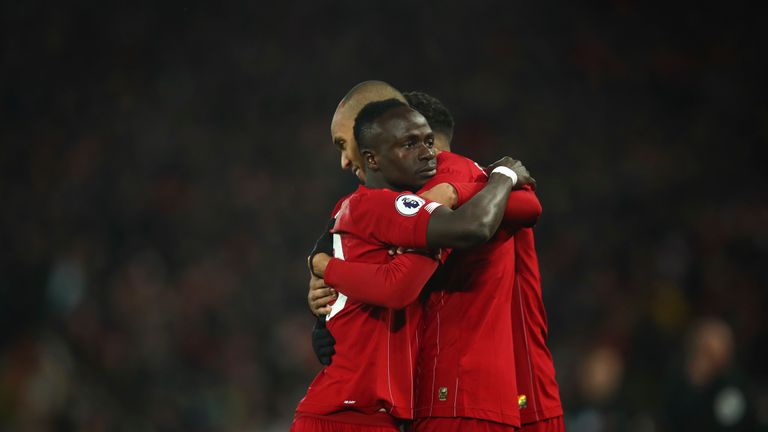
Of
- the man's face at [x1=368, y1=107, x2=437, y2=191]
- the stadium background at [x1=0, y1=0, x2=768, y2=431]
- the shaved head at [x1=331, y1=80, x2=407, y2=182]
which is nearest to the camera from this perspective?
the man's face at [x1=368, y1=107, x2=437, y2=191]

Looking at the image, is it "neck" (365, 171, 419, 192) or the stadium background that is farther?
the stadium background

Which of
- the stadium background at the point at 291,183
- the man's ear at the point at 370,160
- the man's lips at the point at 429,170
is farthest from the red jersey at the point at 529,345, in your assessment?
the stadium background at the point at 291,183

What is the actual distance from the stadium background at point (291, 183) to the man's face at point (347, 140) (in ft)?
10.4

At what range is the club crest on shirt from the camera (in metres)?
2.56

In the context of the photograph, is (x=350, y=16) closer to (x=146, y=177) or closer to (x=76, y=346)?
(x=146, y=177)

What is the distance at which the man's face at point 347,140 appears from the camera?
2924mm

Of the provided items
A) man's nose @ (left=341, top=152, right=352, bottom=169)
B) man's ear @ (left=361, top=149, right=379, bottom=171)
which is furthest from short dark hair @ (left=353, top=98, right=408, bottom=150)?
man's nose @ (left=341, top=152, right=352, bottom=169)

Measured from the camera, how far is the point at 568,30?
1139 cm

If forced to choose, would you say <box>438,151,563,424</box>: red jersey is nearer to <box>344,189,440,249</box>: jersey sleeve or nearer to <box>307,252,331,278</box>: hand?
<box>344,189,440,249</box>: jersey sleeve

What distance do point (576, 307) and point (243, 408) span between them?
281 cm

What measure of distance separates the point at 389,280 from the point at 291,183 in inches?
301

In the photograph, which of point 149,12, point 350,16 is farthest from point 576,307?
point 149,12

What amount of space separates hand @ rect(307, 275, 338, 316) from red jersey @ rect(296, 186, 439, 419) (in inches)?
1.8

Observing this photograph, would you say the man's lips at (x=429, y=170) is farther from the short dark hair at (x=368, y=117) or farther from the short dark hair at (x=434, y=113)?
the short dark hair at (x=434, y=113)
